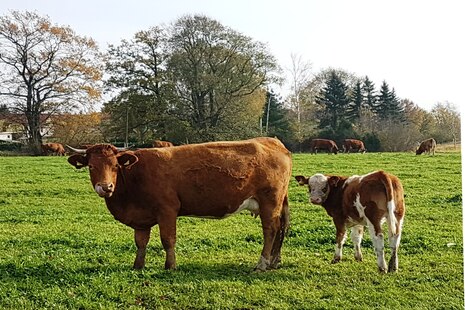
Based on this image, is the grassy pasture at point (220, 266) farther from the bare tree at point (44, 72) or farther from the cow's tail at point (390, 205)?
the bare tree at point (44, 72)

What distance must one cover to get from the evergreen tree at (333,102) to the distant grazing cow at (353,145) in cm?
489

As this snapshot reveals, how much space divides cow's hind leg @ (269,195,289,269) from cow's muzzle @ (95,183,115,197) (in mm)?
2254

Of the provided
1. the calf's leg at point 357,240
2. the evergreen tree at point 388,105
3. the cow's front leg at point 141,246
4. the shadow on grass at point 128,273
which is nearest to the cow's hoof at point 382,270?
the calf's leg at point 357,240

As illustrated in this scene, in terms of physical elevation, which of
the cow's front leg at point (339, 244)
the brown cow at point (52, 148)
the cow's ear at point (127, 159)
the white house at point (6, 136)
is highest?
the white house at point (6, 136)

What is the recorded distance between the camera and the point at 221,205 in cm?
652

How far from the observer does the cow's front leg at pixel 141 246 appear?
634 cm

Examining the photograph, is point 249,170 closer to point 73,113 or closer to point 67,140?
point 73,113

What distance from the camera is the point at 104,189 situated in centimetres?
586

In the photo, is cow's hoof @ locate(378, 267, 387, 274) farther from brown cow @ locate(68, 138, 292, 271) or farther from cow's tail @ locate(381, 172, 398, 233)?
brown cow @ locate(68, 138, 292, 271)

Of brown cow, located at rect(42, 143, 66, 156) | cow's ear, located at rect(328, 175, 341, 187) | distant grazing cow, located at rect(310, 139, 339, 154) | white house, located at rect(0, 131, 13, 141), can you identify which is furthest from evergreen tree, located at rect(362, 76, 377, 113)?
cow's ear, located at rect(328, 175, 341, 187)

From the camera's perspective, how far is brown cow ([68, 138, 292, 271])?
6324 mm

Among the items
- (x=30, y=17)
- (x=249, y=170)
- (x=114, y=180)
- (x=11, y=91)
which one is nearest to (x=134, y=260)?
(x=114, y=180)

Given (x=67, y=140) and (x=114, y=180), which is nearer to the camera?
(x=114, y=180)

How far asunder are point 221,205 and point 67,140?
18.1 m
